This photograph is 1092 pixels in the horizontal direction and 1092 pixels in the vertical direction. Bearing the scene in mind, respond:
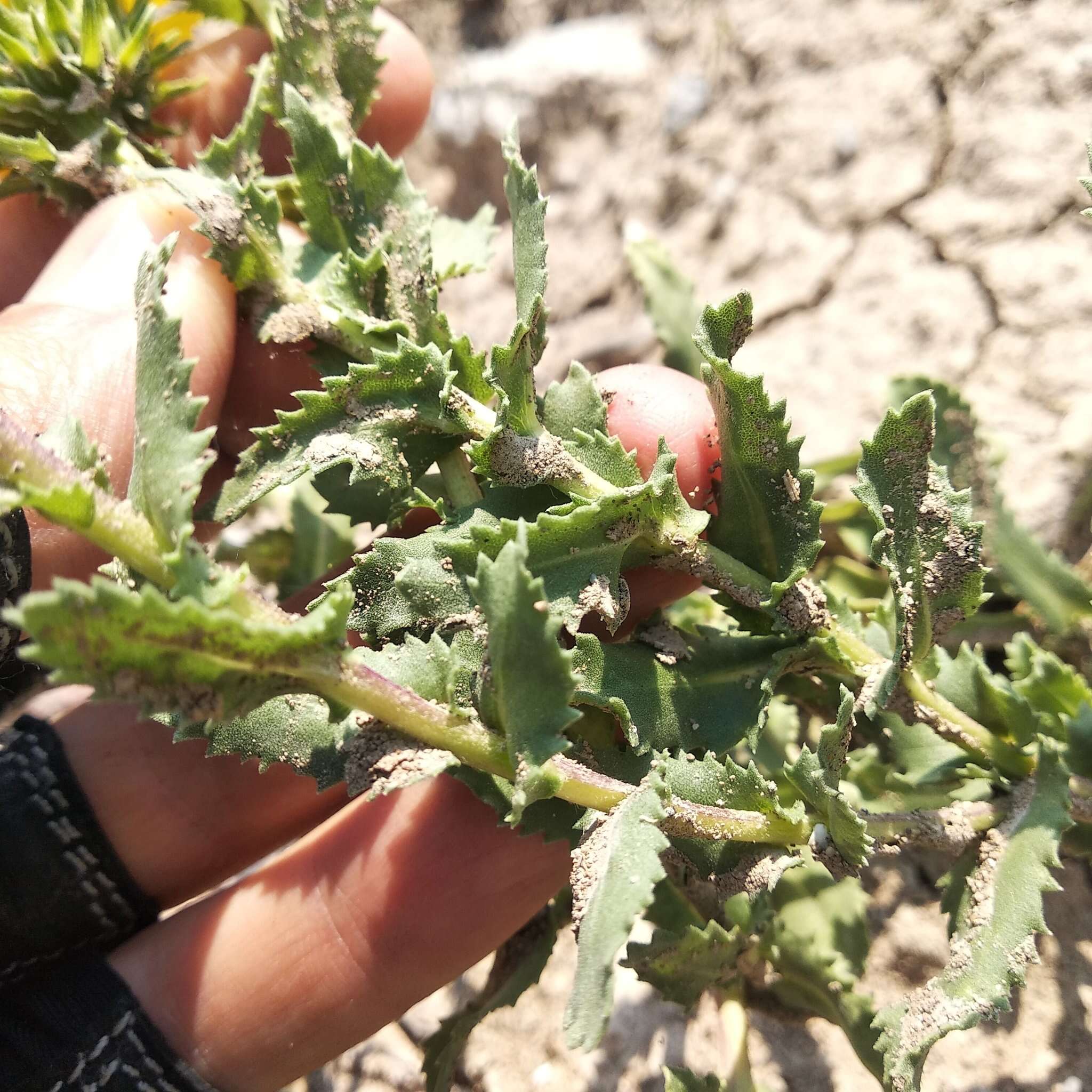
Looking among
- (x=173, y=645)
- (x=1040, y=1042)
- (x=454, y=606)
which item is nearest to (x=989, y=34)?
(x=454, y=606)

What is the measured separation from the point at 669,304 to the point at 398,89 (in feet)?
3.30

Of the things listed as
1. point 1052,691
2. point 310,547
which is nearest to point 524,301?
point 1052,691

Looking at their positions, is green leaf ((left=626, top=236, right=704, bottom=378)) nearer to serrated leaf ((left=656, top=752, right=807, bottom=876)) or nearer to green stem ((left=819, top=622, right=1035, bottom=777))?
green stem ((left=819, top=622, right=1035, bottom=777))

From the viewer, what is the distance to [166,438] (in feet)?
4.76

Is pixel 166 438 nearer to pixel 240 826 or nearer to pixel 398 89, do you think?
pixel 240 826

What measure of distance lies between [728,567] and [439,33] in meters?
3.71

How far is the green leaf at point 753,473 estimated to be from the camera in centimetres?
172

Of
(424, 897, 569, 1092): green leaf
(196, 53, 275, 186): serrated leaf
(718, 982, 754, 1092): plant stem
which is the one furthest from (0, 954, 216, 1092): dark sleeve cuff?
(196, 53, 275, 186): serrated leaf

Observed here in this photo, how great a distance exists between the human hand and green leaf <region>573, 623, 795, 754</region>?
0.71 ft

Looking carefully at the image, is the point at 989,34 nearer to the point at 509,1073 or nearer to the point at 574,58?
the point at 574,58

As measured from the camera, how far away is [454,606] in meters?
1.77

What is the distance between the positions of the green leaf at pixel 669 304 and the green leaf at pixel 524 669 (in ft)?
4.47

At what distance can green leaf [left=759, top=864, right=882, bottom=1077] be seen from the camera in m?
2.04

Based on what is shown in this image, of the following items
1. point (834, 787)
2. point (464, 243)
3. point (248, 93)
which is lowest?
point (834, 787)
